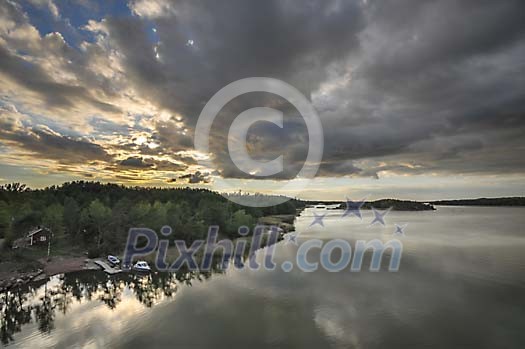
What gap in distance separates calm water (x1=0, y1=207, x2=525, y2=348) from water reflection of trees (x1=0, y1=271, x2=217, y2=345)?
0.13 meters

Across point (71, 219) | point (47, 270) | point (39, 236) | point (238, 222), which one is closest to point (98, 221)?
point (71, 219)

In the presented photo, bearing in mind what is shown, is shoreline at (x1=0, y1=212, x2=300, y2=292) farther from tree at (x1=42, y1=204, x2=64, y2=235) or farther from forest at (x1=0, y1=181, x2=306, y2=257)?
tree at (x1=42, y1=204, x2=64, y2=235)

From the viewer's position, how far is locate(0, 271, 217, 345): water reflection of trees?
98.6ft

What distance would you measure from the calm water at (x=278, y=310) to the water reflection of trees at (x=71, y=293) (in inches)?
5.0

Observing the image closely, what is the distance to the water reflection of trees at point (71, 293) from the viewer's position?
98.6 feet

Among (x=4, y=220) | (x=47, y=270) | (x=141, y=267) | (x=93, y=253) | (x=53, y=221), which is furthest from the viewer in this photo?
(x=4, y=220)

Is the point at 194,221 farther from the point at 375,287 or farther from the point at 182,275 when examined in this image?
the point at 375,287

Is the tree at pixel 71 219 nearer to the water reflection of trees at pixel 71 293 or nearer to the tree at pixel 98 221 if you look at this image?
the tree at pixel 98 221

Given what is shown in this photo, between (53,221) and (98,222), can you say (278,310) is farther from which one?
(53,221)

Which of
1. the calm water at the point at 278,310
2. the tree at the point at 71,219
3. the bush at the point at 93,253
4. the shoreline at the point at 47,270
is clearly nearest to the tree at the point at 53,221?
the tree at the point at 71,219

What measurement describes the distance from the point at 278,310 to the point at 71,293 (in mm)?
27015

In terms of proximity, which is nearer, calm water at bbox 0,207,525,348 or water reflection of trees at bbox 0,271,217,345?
calm water at bbox 0,207,525,348

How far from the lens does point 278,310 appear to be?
103ft

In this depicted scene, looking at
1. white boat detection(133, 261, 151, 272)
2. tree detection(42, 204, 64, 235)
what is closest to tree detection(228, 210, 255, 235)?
white boat detection(133, 261, 151, 272)
